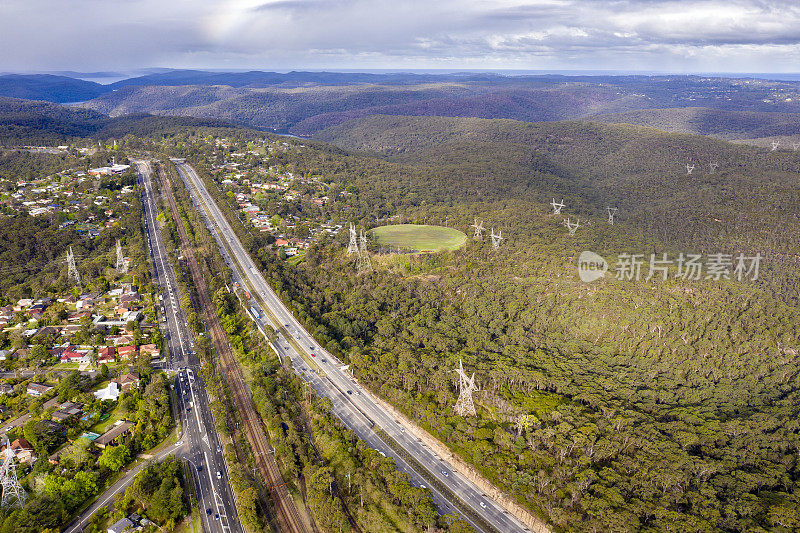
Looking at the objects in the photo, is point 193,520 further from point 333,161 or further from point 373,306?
point 333,161

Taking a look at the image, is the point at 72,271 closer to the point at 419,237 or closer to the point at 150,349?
the point at 150,349

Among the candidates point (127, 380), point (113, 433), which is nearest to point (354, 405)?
point (113, 433)

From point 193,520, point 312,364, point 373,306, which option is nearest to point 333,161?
point 373,306

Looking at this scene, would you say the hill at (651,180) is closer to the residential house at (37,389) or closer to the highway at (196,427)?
the highway at (196,427)

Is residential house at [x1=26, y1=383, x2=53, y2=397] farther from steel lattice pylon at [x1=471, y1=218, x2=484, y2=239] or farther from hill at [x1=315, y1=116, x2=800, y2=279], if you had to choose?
hill at [x1=315, y1=116, x2=800, y2=279]

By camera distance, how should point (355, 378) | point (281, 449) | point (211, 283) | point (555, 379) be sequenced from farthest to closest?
point (211, 283) → point (355, 378) → point (555, 379) → point (281, 449)

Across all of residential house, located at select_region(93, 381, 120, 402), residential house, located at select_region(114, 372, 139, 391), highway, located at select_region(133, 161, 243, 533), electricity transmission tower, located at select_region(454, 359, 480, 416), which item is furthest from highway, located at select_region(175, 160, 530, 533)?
residential house, located at select_region(93, 381, 120, 402)

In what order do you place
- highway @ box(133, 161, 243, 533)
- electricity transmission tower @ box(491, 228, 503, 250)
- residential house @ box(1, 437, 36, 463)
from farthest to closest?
electricity transmission tower @ box(491, 228, 503, 250)
residential house @ box(1, 437, 36, 463)
highway @ box(133, 161, 243, 533)
